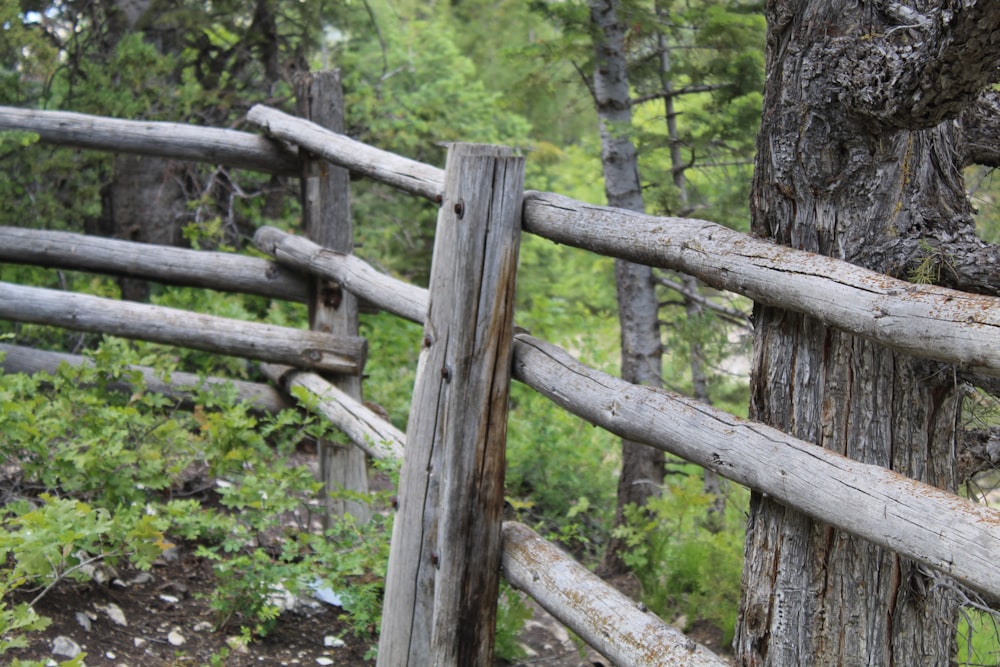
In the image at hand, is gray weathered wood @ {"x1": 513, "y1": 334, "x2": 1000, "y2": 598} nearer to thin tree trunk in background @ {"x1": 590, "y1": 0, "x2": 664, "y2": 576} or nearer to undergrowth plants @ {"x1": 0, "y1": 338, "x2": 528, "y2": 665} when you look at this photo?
undergrowth plants @ {"x1": 0, "y1": 338, "x2": 528, "y2": 665}

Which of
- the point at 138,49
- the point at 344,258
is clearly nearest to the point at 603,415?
the point at 344,258

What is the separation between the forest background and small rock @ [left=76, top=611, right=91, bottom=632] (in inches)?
6.3

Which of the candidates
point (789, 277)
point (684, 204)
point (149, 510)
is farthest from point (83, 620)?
point (684, 204)

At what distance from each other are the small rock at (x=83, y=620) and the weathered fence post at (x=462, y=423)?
1.15 meters

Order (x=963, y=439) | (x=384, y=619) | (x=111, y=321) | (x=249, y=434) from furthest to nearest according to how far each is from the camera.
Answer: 1. (x=111, y=321)
2. (x=249, y=434)
3. (x=384, y=619)
4. (x=963, y=439)

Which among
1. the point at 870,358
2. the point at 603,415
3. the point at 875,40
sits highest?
the point at 875,40

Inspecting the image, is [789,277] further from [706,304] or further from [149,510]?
[149,510]

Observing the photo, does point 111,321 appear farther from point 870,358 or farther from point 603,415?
point 870,358

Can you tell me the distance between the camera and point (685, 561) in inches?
164

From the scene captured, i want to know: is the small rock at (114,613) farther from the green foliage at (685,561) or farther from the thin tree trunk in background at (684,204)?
the thin tree trunk in background at (684,204)

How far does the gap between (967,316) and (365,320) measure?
5.52 metres

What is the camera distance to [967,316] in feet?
5.19

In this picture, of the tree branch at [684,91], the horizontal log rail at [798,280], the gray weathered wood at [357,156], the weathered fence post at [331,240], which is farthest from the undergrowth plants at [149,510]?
the tree branch at [684,91]

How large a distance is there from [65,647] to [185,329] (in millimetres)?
1936
